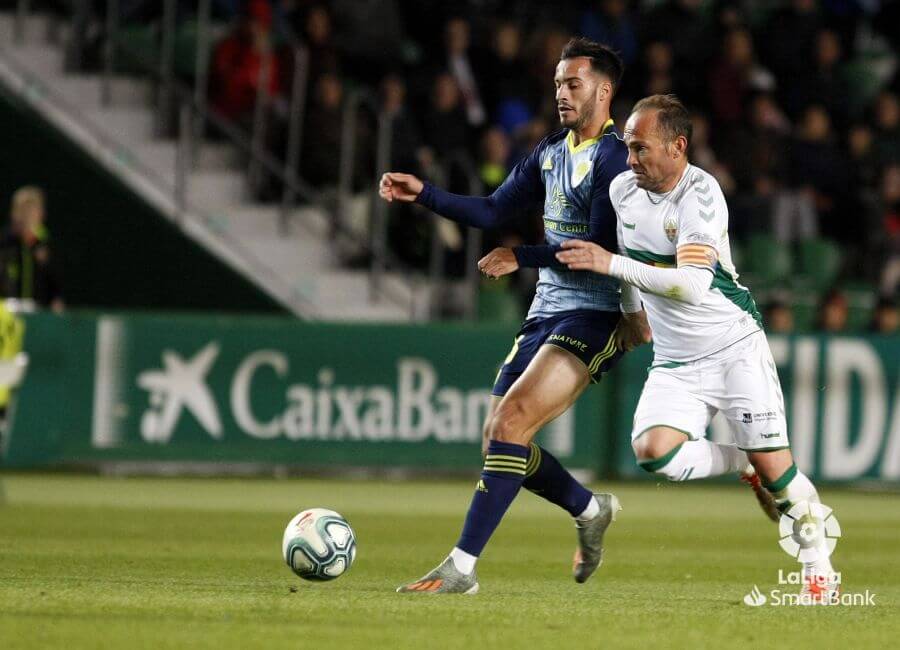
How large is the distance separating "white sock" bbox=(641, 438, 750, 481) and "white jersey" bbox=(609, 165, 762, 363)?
38cm

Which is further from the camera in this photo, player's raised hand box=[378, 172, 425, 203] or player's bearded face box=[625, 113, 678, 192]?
player's raised hand box=[378, 172, 425, 203]

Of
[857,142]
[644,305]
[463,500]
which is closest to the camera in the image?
[644,305]

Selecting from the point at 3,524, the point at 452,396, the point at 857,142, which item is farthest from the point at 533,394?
the point at 857,142

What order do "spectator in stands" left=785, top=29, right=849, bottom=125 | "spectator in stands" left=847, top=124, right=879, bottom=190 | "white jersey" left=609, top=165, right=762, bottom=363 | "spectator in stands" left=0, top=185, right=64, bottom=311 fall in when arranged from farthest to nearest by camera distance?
"spectator in stands" left=785, top=29, right=849, bottom=125, "spectator in stands" left=847, top=124, right=879, bottom=190, "spectator in stands" left=0, top=185, right=64, bottom=311, "white jersey" left=609, top=165, right=762, bottom=363

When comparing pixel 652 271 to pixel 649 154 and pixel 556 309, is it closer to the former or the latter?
pixel 649 154

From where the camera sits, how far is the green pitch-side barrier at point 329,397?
14.6 meters

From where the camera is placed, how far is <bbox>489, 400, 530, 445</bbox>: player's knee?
7.45m

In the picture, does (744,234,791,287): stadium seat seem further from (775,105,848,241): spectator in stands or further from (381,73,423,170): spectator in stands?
(381,73,423,170): spectator in stands

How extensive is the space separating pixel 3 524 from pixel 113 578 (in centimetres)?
297

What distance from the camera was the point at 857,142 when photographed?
1862cm

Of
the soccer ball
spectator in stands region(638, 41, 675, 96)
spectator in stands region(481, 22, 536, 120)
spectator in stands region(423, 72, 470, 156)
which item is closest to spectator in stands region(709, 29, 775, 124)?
spectator in stands region(638, 41, 675, 96)

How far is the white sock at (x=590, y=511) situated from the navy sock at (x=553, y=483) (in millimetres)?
14

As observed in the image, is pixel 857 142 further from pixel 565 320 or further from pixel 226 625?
pixel 226 625

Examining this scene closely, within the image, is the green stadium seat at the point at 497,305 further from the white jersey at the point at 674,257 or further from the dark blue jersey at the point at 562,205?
the white jersey at the point at 674,257
